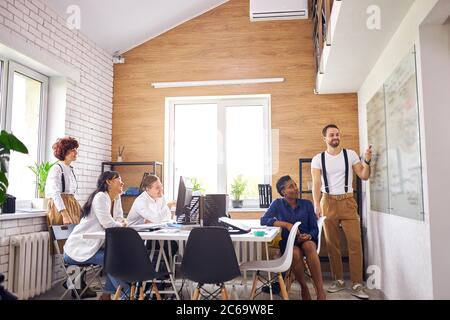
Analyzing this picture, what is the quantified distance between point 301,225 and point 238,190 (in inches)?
69.0

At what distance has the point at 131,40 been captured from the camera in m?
5.38

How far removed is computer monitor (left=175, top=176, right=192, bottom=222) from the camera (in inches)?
134

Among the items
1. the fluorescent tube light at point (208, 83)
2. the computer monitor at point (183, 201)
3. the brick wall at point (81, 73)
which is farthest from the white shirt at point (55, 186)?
the fluorescent tube light at point (208, 83)

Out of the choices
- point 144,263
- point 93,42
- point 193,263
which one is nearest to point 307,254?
point 193,263

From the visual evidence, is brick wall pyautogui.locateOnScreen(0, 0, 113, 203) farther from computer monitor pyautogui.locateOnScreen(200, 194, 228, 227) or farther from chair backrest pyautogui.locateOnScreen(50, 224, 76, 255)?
computer monitor pyautogui.locateOnScreen(200, 194, 228, 227)

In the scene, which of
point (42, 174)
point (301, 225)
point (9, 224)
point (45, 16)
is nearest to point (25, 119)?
point (42, 174)

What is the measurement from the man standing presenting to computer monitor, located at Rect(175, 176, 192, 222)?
1527 millimetres

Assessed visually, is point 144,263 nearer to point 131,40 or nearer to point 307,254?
point 307,254

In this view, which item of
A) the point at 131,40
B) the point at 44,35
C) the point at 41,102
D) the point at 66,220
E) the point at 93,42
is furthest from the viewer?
the point at 131,40

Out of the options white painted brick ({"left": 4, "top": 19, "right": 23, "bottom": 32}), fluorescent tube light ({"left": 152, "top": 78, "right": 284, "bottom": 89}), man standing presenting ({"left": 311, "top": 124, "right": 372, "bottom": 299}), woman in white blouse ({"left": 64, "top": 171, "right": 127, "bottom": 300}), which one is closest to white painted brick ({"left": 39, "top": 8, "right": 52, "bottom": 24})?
white painted brick ({"left": 4, "top": 19, "right": 23, "bottom": 32})

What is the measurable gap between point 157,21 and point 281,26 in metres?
1.63

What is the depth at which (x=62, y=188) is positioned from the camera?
389 centimetres

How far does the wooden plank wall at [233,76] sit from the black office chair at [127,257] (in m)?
2.69

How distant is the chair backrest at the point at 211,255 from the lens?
8.61ft
